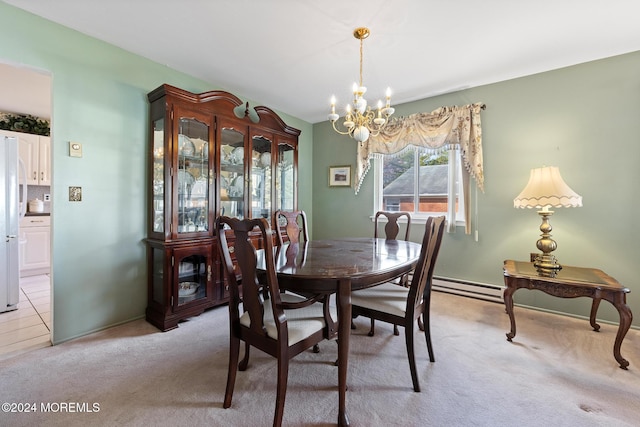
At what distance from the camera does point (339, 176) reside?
415cm

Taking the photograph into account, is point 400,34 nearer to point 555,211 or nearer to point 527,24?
point 527,24

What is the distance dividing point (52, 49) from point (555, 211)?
15.2 feet

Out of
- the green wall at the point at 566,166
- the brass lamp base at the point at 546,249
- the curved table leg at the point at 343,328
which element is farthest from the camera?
the green wall at the point at 566,166

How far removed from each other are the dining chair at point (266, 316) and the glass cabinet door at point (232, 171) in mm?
1555

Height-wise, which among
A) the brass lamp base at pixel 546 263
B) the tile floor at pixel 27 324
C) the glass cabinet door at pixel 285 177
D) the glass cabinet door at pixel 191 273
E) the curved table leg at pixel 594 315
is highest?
the glass cabinet door at pixel 285 177

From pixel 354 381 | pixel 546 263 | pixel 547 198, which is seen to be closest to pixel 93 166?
pixel 354 381

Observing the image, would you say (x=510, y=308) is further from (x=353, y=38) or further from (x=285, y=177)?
(x=285, y=177)

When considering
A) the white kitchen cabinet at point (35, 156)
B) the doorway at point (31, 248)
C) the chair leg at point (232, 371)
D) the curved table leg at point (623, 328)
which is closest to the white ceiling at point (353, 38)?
the doorway at point (31, 248)

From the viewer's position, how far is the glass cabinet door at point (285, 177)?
3.45 metres

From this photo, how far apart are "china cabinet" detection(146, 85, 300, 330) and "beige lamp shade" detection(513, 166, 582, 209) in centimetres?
277

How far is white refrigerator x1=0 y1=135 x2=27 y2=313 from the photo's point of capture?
2.54 m

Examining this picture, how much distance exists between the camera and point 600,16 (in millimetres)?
1897

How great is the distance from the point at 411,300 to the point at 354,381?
623mm

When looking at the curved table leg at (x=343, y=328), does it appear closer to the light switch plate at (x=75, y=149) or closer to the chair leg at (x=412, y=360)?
the chair leg at (x=412, y=360)
